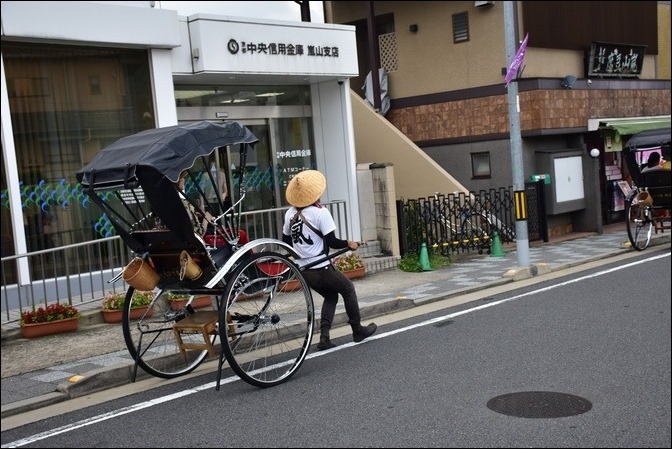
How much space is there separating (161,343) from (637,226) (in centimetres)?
1048

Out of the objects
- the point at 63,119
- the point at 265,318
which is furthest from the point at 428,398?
the point at 63,119

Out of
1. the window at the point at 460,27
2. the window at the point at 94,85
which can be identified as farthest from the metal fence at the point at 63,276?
the window at the point at 460,27

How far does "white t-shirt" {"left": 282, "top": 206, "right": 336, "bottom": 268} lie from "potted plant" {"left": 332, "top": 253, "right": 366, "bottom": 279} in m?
4.67

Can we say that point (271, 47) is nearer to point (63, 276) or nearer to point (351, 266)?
point (351, 266)

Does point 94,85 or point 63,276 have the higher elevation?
point 94,85

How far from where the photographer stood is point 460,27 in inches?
720

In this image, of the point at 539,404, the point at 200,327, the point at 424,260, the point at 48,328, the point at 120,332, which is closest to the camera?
the point at 539,404

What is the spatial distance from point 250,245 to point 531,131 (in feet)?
40.5

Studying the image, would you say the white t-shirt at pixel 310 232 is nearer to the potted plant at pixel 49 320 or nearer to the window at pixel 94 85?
the potted plant at pixel 49 320

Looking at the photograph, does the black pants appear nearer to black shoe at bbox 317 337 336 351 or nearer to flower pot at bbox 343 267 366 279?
black shoe at bbox 317 337 336 351

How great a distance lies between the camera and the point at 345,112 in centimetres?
1499

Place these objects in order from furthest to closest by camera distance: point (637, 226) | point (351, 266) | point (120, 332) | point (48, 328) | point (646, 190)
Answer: point (637, 226), point (351, 266), point (120, 332), point (48, 328), point (646, 190)

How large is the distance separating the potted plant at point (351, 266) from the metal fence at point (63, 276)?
346 centimetres

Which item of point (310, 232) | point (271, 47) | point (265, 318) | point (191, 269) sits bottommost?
point (265, 318)
